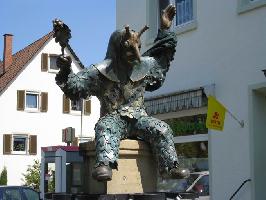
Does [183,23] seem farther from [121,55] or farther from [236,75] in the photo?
[121,55]

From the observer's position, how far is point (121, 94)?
3.86 meters

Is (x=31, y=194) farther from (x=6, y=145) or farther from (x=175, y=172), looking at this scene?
(x=6, y=145)

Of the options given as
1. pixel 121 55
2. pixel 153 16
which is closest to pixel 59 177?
pixel 153 16

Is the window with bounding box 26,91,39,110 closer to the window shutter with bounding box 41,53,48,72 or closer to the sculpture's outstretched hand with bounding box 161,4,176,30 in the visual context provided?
the window shutter with bounding box 41,53,48,72


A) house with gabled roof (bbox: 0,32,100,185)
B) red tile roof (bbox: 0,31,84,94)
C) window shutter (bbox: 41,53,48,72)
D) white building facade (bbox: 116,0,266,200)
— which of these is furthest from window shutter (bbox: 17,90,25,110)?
white building facade (bbox: 116,0,266,200)

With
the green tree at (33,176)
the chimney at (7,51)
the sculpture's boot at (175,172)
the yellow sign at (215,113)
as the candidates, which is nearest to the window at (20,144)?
the green tree at (33,176)

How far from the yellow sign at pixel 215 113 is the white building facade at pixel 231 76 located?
260mm

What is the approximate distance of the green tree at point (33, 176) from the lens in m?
29.1

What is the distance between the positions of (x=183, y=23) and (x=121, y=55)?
8.80 m

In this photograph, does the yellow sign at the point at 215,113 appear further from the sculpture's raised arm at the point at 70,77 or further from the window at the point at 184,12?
the sculpture's raised arm at the point at 70,77

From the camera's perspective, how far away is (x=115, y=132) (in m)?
3.63

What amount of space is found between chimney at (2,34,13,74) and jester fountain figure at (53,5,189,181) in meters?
32.2

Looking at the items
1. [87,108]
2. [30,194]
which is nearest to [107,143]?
[30,194]

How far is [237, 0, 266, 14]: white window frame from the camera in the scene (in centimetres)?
1037
